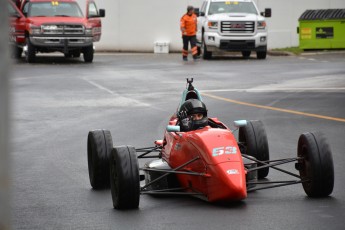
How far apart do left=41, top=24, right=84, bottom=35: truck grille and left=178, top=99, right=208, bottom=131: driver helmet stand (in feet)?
81.4

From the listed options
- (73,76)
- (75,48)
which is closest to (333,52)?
(75,48)

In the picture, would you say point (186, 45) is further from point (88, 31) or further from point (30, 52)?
point (30, 52)

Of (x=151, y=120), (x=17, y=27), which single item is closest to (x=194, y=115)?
(x=151, y=120)

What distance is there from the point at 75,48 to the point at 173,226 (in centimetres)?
2721

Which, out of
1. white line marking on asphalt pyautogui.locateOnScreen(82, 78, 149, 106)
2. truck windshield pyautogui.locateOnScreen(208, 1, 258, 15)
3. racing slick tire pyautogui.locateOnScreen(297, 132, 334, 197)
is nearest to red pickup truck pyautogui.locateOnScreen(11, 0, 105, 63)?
truck windshield pyautogui.locateOnScreen(208, 1, 258, 15)

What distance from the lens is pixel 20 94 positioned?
21.0m

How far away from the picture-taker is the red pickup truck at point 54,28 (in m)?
31.9

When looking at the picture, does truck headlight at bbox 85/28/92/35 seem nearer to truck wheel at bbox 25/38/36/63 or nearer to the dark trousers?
truck wheel at bbox 25/38/36/63

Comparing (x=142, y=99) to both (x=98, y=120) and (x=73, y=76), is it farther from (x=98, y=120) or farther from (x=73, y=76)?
(x=73, y=76)

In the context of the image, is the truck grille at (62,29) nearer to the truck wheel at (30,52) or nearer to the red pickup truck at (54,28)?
the red pickup truck at (54,28)

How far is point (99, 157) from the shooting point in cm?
825

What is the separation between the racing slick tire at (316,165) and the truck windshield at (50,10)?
26.3 metres

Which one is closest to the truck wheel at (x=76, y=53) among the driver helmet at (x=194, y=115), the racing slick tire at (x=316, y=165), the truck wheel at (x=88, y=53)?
the truck wheel at (x=88, y=53)

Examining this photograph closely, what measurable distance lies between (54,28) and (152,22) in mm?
10390
